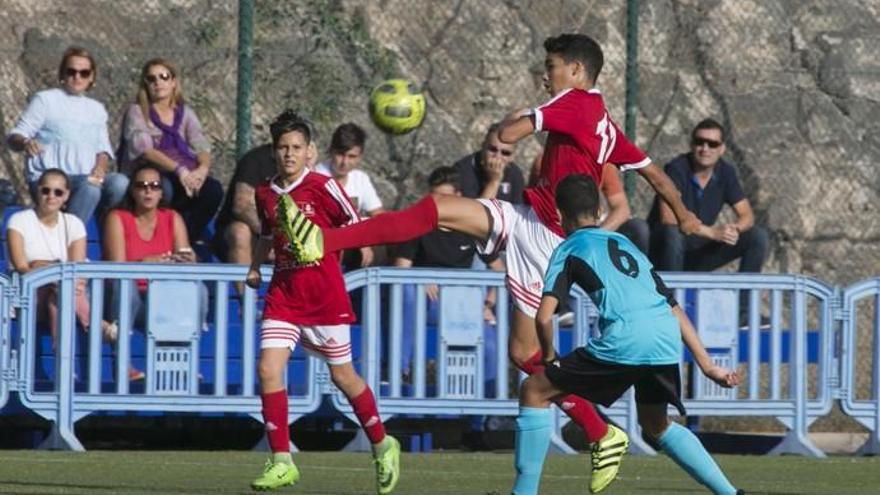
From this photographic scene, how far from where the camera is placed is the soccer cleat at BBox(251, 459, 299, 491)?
9610 millimetres

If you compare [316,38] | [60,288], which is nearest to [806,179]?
[316,38]

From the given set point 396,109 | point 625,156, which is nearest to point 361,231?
point 625,156

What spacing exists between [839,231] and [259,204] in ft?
28.8

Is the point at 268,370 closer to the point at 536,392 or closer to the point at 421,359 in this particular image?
the point at 536,392

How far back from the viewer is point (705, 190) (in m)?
14.7

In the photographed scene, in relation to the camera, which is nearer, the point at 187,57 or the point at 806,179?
the point at 187,57

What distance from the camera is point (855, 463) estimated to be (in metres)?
12.6

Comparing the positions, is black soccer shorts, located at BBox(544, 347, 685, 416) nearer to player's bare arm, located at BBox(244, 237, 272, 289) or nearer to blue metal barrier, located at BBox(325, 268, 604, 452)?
player's bare arm, located at BBox(244, 237, 272, 289)

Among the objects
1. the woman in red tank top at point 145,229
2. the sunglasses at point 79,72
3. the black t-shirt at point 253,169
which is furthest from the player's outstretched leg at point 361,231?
the sunglasses at point 79,72

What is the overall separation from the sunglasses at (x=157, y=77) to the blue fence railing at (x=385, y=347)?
1.70 m

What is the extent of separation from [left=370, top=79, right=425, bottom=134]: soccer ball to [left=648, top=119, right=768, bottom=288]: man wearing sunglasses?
1831 millimetres

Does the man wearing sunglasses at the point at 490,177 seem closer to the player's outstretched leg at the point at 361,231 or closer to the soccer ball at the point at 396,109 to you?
the soccer ball at the point at 396,109

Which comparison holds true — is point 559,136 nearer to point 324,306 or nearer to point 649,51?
point 324,306

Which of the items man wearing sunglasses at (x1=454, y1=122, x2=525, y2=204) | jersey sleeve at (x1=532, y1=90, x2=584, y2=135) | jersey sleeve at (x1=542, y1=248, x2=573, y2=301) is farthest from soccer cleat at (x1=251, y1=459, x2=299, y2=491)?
man wearing sunglasses at (x1=454, y1=122, x2=525, y2=204)
